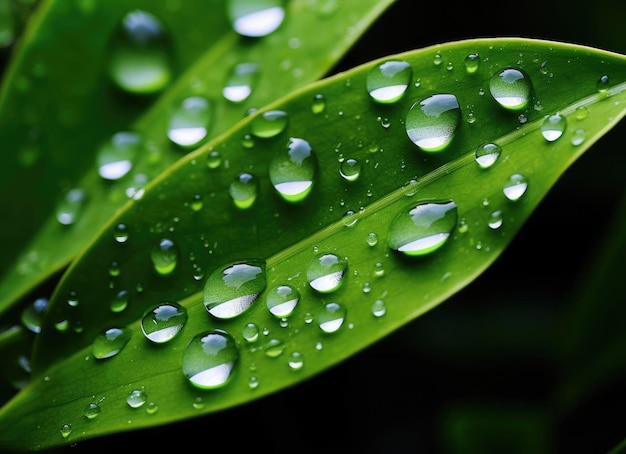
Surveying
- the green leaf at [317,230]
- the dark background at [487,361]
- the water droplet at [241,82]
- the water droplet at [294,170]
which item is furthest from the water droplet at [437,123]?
the dark background at [487,361]

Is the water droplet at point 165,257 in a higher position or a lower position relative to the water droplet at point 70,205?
lower

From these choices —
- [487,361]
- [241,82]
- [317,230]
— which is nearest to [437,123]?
[317,230]

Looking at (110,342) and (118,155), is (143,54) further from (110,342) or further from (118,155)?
(110,342)

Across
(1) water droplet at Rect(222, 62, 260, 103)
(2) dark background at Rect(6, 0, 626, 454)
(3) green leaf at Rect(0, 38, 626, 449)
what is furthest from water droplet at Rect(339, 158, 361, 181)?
(2) dark background at Rect(6, 0, 626, 454)

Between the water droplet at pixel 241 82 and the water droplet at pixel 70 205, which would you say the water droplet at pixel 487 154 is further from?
the water droplet at pixel 70 205

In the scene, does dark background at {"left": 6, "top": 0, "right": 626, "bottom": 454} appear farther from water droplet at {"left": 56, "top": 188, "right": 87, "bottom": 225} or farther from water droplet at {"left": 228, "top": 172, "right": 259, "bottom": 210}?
water droplet at {"left": 228, "top": 172, "right": 259, "bottom": 210}

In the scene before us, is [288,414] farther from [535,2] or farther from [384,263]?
[535,2]
